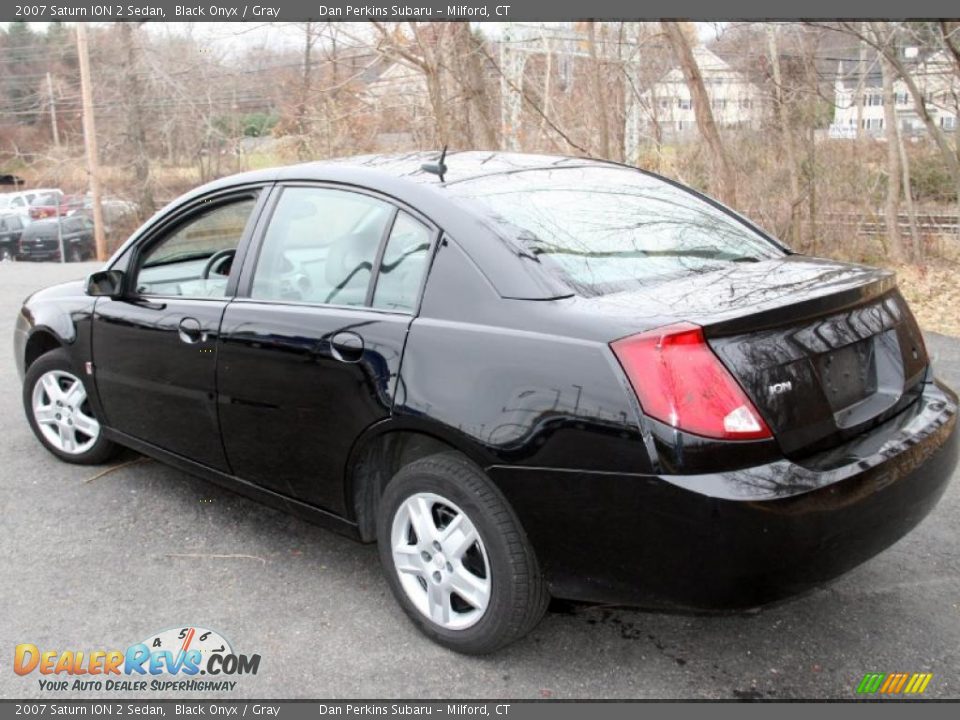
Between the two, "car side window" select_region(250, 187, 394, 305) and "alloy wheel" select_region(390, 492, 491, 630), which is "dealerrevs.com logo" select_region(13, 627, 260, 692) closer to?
"alloy wheel" select_region(390, 492, 491, 630)

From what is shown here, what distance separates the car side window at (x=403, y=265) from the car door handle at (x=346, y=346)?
0.14 m

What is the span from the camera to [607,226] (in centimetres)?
317

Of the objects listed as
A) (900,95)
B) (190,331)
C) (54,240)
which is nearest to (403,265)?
(190,331)

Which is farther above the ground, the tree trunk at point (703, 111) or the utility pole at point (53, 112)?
the utility pole at point (53, 112)

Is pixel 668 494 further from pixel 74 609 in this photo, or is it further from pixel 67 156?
pixel 67 156

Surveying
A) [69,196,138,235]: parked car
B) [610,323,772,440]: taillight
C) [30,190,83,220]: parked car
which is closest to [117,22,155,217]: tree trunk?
[69,196,138,235]: parked car

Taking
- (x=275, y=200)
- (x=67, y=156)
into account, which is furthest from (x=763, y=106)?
(x=67, y=156)

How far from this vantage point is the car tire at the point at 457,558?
266 centimetres

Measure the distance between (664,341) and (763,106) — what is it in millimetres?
12277

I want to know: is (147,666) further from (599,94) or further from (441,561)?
(599,94)

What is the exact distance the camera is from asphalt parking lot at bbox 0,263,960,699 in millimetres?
2775

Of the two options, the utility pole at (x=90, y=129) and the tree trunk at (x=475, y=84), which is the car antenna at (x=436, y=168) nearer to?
the tree trunk at (x=475, y=84)

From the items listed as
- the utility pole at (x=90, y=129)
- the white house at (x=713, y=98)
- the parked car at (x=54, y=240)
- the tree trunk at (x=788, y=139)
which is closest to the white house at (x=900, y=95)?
the tree trunk at (x=788, y=139)

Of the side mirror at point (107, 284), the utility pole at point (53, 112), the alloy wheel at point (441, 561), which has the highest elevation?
the utility pole at point (53, 112)
